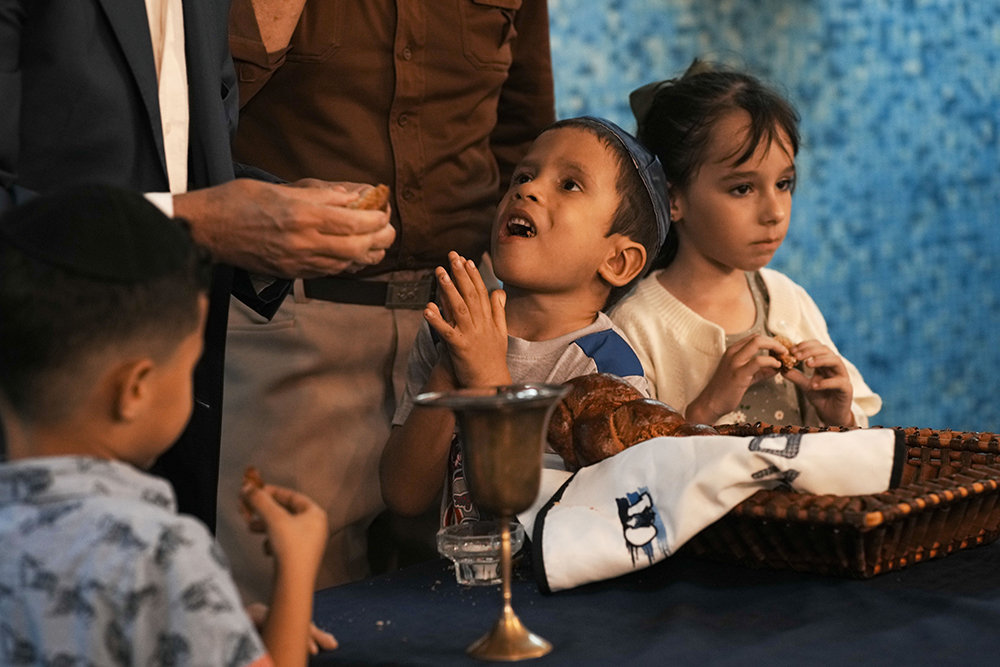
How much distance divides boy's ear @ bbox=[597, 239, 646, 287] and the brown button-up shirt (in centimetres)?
32

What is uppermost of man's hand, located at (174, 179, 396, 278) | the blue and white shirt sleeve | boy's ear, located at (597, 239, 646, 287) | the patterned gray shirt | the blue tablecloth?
man's hand, located at (174, 179, 396, 278)

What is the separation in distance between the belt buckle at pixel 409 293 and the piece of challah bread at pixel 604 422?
561mm

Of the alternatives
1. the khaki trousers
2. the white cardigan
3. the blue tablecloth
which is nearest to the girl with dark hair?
the white cardigan

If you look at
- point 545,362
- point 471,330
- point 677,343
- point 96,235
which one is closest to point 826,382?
point 677,343

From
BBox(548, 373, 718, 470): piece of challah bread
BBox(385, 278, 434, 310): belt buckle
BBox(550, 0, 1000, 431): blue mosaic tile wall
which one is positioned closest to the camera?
BBox(548, 373, 718, 470): piece of challah bread

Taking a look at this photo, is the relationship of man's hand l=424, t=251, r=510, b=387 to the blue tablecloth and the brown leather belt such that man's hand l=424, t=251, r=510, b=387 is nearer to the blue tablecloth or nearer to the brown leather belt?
the blue tablecloth

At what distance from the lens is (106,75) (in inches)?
52.6

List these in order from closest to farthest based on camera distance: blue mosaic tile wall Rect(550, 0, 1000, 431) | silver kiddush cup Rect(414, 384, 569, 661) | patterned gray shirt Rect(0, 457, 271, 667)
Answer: patterned gray shirt Rect(0, 457, 271, 667)
silver kiddush cup Rect(414, 384, 569, 661)
blue mosaic tile wall Rect(550, 0, 1000, 431)

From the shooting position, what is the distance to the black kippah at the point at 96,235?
2.66ft

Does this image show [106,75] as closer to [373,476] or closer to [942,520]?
[373,476]

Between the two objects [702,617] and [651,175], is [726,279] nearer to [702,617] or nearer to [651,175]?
[651,175]

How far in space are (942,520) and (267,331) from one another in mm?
1203

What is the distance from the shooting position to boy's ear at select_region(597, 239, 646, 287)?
1.90 metres

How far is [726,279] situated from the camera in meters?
2.20
